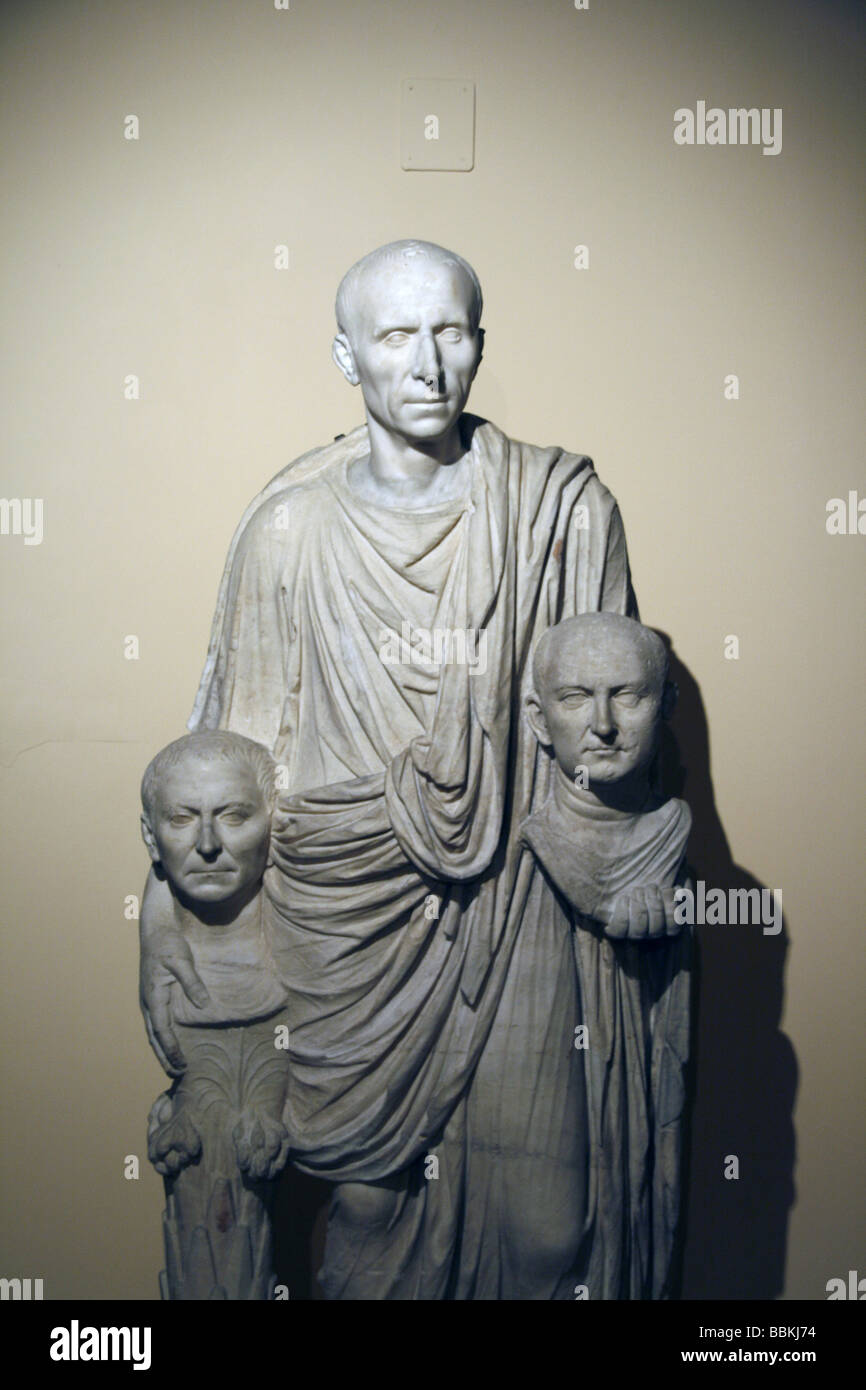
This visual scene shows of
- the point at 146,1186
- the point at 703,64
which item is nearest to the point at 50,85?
the point at 703,64

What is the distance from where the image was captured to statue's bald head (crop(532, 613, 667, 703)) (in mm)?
4180

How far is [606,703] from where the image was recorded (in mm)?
4172

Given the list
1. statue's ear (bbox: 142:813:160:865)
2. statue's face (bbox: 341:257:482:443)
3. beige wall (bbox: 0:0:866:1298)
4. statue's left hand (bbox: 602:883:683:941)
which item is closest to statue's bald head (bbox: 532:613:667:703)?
statue's left hand (bbox: 602:883:683:941)

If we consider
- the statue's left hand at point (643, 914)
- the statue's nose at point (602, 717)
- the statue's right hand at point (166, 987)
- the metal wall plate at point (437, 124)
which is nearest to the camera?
the statue's nose at point (602, 717)

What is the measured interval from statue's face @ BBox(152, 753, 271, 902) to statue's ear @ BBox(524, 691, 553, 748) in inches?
24.2

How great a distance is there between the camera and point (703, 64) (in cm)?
532

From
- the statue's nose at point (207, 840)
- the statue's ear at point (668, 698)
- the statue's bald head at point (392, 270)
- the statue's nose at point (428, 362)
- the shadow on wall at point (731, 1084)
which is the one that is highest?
the statue's bald head at point (392, 270)

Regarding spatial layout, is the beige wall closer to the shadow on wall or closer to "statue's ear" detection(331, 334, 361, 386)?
the shadow on wall

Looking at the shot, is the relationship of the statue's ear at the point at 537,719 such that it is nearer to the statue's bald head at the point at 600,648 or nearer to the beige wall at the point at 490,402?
the statue's bald head at the point at 600,648

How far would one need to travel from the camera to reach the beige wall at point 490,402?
531cm

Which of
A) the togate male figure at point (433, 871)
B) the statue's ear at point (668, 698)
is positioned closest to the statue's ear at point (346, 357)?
the togate male figure at point (433, 871)

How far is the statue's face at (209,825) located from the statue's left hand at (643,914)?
80 centimetres

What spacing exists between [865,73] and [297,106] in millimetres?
1523

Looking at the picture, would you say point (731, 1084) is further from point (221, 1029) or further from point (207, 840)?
point (207, 840)
